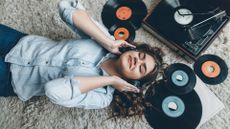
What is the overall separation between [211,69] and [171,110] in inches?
8.5

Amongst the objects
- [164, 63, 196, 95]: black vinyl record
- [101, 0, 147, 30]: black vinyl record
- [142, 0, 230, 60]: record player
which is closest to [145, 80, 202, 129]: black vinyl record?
[164, 63, 196, 95]: black vinyl record

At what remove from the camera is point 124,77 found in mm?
916

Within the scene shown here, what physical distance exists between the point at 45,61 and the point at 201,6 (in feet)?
1.96

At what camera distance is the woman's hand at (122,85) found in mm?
888

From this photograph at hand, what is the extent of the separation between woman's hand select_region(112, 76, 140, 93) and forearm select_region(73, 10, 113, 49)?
0.11m

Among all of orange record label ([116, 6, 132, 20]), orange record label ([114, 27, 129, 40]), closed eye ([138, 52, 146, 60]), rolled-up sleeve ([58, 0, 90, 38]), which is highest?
rolled-up sleeve ([58, 0, 90, 38])

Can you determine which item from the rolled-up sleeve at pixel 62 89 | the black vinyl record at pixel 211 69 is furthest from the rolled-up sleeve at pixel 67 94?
the black vinyl record at pixel 211 69

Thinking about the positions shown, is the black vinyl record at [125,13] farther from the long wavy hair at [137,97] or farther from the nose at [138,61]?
the nose at [138,61]

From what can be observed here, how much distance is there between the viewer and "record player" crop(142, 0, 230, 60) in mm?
1104

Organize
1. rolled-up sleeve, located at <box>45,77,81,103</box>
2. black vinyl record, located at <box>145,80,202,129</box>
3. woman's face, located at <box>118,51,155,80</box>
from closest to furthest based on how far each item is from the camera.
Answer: rolled-up sleeve, located at <box>45,77,81,103</box> → woman's face, located at <box>118,51,155,80</box> → black vinyl record, located at <box>145,80,202,129</box>

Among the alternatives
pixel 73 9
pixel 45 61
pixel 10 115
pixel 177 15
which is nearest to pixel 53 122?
pixel 10 115

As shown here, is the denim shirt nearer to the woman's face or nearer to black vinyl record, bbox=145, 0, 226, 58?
the woman's face

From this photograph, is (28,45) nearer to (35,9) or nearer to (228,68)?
(35,9)

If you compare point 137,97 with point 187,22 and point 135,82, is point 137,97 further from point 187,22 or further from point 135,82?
point 187,22
